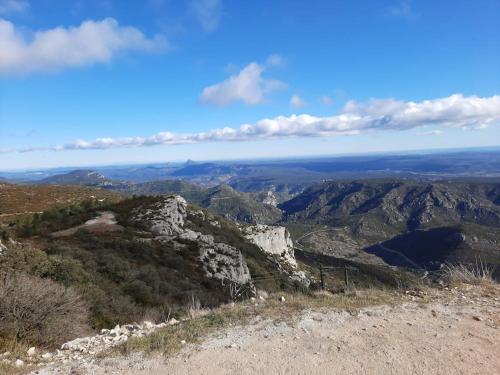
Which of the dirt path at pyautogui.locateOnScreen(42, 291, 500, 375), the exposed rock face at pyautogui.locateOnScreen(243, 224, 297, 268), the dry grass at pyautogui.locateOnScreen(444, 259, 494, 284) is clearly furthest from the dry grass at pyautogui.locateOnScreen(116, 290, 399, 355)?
the exposed rock face at pyautogui.locateOnScreen(243, 224, 297, 268)

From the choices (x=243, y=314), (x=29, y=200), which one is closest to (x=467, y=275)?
(x=243, y=314)

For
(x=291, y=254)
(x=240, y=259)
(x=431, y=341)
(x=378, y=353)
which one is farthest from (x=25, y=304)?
(x=291, y=254)

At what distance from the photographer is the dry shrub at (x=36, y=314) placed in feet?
32.3

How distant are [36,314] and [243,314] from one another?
216 inches

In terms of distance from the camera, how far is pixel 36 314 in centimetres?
1010

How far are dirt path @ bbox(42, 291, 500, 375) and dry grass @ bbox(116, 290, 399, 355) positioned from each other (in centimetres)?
41

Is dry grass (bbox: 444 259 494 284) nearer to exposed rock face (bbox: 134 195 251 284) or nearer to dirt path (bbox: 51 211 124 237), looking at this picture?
exposed rock face (bbox: 134 195 251 284)

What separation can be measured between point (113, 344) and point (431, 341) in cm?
757

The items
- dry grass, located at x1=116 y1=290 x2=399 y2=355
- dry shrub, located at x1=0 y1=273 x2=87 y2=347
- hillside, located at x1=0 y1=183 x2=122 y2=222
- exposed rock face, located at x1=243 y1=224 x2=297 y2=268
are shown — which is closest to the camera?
dry grass, located at x1=116 y1=290 x2=399 y2=355

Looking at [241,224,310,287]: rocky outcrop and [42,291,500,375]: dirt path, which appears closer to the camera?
[42,291,500,375]: dirt path

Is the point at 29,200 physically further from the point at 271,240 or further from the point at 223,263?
the point at 271,240

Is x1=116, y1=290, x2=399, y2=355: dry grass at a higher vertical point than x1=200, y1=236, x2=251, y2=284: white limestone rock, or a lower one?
higher

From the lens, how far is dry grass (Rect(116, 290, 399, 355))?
9.31 metres

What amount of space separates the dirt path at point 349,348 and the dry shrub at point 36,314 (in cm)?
236
